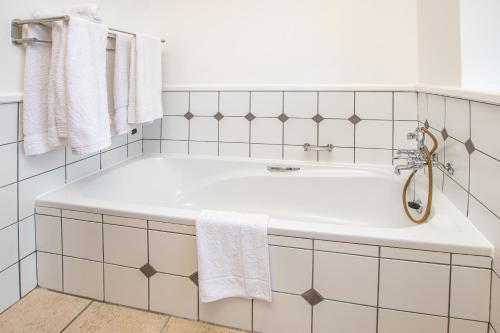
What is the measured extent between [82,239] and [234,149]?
1050 mm

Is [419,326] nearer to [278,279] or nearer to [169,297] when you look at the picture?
[278,279]

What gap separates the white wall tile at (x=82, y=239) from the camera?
4.51 ft

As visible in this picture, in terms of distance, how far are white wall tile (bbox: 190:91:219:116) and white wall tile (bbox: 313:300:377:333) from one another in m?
1.39

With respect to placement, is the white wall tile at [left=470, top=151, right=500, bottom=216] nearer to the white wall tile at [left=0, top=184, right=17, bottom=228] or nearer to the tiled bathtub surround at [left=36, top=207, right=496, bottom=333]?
the tiled bathtub surround at [left=36, top=207, right=496, bottom=333]

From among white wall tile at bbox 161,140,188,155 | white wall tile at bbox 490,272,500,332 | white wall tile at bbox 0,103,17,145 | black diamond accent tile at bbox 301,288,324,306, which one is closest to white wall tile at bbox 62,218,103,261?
white wall tile at bbox 0,103,17,145

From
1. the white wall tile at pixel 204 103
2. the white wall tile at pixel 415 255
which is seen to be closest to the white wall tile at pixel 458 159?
the white wall tile at pixel 415 255

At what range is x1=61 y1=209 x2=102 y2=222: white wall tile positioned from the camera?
136 centimetres

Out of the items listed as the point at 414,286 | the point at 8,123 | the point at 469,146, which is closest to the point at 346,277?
the point at 414,286

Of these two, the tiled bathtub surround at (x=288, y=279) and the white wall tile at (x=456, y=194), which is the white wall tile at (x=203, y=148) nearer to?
the tiled bathtub surround at (x=288, y=279)

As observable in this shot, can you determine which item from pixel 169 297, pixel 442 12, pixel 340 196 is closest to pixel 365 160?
pixel 340 196

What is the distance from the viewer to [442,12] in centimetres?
144

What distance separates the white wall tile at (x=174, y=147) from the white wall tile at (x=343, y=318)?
1.41 meters

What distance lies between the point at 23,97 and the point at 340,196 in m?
1.62

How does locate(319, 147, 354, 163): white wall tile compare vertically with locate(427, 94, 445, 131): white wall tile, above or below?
below
